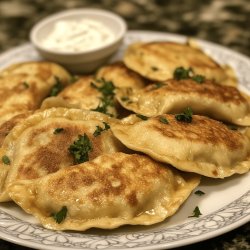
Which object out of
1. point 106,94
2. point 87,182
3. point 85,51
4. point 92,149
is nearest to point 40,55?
point 85,51

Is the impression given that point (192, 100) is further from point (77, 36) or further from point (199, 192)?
point (77, 36)

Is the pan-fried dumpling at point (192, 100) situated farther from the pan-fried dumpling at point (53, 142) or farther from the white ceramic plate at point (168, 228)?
the white ceramic plate at point (168, 228)

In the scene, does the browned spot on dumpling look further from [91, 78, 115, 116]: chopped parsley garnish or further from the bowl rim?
the bowl rim

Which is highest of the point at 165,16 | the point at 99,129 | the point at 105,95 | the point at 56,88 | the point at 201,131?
the point at 201,131

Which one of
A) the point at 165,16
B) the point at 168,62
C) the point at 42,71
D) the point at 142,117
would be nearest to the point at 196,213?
the point at 142,117

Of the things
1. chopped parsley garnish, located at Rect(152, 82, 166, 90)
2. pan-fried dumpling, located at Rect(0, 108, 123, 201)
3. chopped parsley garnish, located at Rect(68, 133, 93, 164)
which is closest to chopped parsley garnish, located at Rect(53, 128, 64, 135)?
pan-fried dumpling, located at Rect(0, 108, 123, 201)

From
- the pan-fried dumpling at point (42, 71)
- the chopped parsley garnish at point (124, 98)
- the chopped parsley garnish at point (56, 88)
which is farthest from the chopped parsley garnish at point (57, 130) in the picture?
the pan-fried dumpling at point (42, 71)

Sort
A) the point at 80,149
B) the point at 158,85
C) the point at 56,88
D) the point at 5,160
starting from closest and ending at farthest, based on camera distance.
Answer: the point at 80,149, the point at 5,160, the point at 158,85, the point at 56,88
